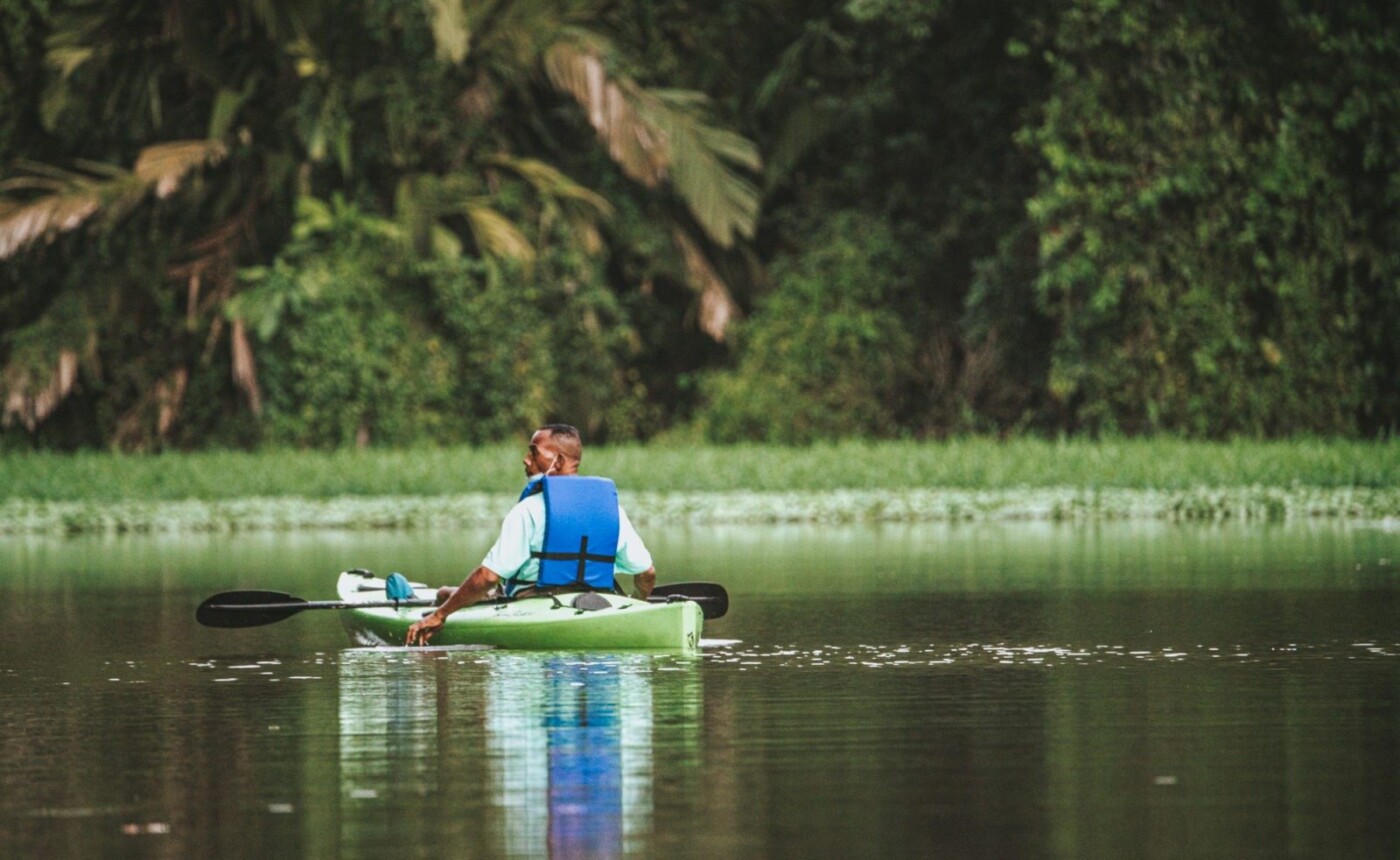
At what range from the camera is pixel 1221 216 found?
29.0 metres

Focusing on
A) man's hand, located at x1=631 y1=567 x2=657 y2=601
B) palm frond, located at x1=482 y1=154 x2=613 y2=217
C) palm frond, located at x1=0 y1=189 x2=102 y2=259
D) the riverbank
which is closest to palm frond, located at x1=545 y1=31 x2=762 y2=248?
palm frond, located at x1=482 y1=154 x2=613 y2=217

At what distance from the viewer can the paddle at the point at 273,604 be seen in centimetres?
1262

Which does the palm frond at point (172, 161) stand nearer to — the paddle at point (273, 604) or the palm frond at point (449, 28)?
the palm frond at point (449, 28)

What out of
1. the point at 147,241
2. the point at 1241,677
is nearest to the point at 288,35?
the point at 147,241

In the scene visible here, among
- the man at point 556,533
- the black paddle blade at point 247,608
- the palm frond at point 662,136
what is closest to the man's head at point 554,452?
the man at point 556,533

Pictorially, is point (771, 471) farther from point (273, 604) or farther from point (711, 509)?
point (273, 604)

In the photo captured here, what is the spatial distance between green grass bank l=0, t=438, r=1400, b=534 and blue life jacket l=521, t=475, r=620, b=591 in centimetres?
1205

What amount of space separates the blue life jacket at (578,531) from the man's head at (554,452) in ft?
0.30

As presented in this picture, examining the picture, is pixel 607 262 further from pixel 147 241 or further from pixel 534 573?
pixel 534 573

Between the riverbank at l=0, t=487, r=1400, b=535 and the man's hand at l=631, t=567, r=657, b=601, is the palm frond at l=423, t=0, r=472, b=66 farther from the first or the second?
the man's hand at l=631, t=567, r=657, b=601

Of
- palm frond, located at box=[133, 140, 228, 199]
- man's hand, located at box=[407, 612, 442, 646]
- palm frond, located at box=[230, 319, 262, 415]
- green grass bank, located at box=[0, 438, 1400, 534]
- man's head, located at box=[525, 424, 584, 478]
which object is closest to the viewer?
man's head, located at box=[525, 424, 584, 478]

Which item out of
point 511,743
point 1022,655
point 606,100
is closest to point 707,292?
point 606,100

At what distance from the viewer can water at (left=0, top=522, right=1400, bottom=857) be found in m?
6.99

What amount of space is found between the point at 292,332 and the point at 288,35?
3.26m
